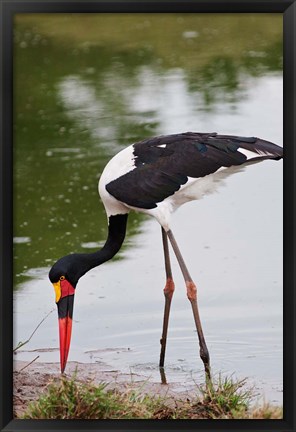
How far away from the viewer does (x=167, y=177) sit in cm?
714

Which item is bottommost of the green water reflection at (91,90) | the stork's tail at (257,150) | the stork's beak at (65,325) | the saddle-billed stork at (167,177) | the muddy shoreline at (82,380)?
the green water reflection at (91,90)

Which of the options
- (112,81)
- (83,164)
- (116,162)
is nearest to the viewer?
(116,162)

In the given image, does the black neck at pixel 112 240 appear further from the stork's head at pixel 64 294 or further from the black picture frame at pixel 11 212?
the black picture frame at pixel 11 212

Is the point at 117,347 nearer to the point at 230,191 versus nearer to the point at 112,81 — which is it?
the point at 230,191

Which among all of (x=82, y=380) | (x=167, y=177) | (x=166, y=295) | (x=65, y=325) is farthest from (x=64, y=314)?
(x=167, y=177)

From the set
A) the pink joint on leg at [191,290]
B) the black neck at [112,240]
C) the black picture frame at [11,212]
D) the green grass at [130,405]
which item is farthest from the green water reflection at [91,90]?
the black picture frame at [11,212]

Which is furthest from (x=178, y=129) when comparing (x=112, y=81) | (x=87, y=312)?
(x=87, y=312)

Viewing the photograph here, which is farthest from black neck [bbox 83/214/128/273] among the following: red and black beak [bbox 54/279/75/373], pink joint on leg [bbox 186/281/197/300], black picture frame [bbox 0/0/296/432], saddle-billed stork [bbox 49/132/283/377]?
black picture frame [bbox 0/0/296/432]

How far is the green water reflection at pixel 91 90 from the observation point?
389 inches

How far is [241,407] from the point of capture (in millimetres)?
6098

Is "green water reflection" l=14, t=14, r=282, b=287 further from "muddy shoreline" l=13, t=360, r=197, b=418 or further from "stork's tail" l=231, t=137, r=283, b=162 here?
"stork's tail" l=231, t=137, r=283, b=162

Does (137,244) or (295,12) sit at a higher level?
(295,12)

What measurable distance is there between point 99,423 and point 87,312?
2.32m

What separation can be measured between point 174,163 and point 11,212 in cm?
156
